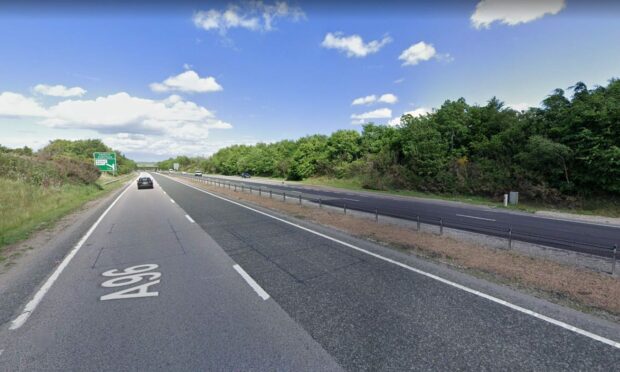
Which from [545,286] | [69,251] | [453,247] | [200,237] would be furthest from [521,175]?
[69,251]

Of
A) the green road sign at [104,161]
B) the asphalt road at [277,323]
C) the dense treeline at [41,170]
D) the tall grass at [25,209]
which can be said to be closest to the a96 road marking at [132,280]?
the asphalt road at [277,323]

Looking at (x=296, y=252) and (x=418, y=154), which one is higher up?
(x=418, y=154)

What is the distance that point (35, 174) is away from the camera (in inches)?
915

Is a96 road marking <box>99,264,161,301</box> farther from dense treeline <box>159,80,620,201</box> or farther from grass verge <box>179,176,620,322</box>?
dense treeline <box>159,80,620,201</box>

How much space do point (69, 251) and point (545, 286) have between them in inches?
433

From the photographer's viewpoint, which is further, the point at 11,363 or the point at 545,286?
the point at 545,286

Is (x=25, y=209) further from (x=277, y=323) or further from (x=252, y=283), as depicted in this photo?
(x=277, y=323)

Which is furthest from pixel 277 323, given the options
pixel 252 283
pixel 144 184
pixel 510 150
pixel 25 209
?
pixel 144 184

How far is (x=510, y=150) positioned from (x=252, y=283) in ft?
90.7

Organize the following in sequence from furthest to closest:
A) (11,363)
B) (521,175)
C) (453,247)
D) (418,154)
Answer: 1. (418,154)
2. (521,175)
3. (453,247)
4. (11,363)

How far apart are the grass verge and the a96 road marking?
593 cm

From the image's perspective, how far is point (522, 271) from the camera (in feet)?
19.0

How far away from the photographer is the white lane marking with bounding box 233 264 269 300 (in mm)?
4613

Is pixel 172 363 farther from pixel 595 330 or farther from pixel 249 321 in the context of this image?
pixel 595 330
